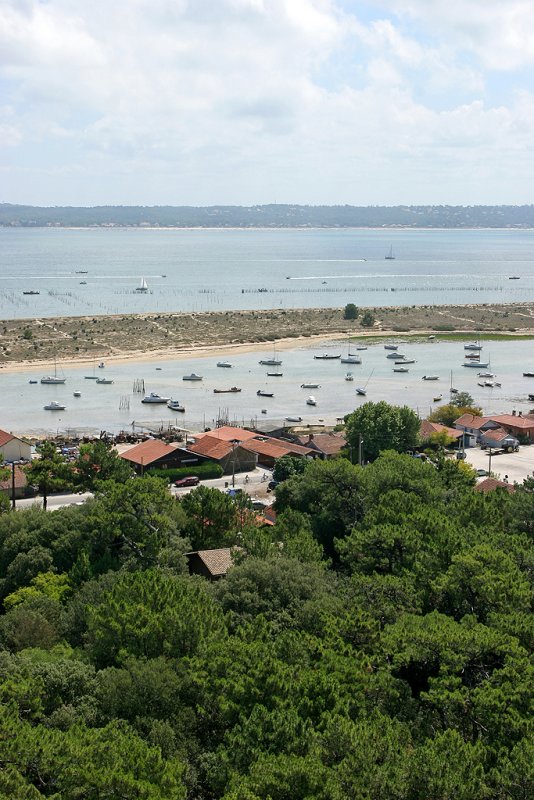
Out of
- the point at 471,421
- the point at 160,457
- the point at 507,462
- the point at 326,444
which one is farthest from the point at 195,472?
the point at 471,421

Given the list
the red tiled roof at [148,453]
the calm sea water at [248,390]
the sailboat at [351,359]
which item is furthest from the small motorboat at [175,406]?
the sailboat at [351,359]

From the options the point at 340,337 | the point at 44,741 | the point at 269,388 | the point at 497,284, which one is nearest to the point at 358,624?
the point at 44,741

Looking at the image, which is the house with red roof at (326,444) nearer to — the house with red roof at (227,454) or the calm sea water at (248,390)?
the house with red roof at (227,454)

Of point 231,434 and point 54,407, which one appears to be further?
point 54,407

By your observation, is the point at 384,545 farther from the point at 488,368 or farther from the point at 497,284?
the point at 497,284

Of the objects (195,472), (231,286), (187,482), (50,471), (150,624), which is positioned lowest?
(231,286)

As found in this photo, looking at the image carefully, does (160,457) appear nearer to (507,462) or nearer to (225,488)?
(225,488)
